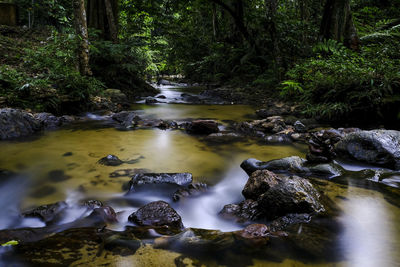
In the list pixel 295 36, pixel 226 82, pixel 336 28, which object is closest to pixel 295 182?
pixel 336 28

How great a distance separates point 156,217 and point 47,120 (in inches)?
201

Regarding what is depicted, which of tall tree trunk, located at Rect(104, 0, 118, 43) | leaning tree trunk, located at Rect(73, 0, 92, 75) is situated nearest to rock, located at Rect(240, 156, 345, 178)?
leaning tree trunk, located at Rect(73, 0, 92, 75)

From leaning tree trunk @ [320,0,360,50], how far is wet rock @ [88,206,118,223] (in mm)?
9666

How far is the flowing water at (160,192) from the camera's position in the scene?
202 cm

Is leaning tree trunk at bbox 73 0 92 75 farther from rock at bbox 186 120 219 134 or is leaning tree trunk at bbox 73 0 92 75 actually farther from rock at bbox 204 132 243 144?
rock at bbox 204 132 243 144

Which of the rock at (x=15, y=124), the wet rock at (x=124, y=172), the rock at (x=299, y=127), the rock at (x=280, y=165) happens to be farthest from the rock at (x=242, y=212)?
the rock at (x=15, y=124)

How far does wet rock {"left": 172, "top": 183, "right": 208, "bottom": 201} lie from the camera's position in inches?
118

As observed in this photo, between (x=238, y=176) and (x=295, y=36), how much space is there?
11.0 metres

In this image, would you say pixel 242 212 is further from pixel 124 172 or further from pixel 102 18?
pixel 102 18

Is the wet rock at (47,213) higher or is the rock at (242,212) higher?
the wet rock at (47,213)

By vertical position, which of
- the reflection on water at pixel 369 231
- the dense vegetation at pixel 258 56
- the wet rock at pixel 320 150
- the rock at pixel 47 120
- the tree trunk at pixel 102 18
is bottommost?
the reflection on water at pixel 369 231

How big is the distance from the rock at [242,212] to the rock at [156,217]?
1.75 ft

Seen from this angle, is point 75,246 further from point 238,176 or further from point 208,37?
point 208,37

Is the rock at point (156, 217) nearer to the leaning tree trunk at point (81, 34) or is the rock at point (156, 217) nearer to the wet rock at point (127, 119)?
the wet rock at point (127, 119)
